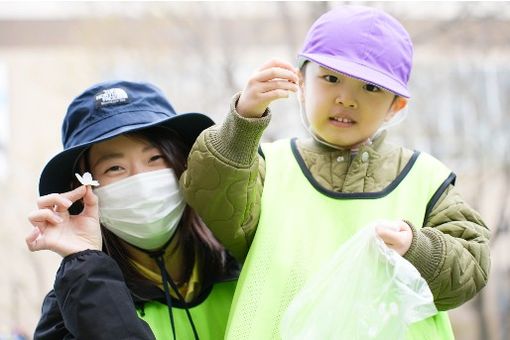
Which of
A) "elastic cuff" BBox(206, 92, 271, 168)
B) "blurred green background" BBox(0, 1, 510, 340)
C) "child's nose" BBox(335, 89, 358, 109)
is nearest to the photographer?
"elastic cuff" BBox(206, 92, 271, 168)

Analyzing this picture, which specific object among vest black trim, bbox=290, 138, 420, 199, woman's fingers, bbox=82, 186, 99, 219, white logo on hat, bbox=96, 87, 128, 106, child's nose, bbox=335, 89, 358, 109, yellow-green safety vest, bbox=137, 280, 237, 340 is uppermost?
child's nose, bbox=335, 89, 358, 109

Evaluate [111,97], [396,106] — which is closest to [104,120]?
[111,97]

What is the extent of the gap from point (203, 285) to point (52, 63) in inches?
539

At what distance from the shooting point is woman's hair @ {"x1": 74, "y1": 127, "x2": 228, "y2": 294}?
2441 millimetres

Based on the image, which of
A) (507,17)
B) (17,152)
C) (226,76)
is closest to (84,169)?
(226,76)

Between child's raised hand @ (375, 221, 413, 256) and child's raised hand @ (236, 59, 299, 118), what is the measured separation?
46cm

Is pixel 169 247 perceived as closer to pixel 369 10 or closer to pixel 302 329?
pixel 302 329

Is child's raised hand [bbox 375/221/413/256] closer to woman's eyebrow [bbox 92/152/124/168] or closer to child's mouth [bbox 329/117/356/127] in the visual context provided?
child's mouth [bbox 329/117/356/127]

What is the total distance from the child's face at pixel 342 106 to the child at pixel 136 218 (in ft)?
1.39

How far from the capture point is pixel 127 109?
2.40 meters

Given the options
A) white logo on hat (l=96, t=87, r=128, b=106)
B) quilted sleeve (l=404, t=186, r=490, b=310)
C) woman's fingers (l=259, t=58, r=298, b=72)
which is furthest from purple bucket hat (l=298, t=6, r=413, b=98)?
white logo on hat (l=96, t=87, r=128, b=106)

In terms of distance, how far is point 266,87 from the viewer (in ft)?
6.75

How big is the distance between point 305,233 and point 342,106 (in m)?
0.39

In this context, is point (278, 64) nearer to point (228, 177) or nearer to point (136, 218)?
point (228, 177)
